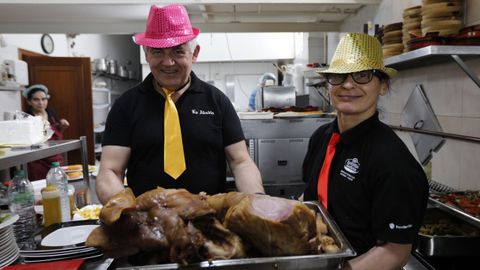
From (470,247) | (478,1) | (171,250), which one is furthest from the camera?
(478,1)

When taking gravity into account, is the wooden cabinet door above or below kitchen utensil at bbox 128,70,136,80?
below

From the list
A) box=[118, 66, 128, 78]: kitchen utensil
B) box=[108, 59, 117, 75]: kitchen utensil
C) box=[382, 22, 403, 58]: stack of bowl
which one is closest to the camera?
box=[382, 22, 403, 58]: stack of bowl

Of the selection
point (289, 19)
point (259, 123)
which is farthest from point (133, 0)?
point (289, 19)

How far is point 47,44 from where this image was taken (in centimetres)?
573

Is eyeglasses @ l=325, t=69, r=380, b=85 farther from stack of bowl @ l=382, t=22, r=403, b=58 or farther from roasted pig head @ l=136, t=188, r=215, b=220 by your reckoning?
stack of bowl @ l=382, t=22, r=403, b=58

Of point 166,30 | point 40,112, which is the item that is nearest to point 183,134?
point 166,30

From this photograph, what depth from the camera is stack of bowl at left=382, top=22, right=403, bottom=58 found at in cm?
216

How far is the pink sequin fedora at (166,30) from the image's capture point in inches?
52.4

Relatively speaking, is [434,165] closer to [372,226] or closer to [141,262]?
[372,226]

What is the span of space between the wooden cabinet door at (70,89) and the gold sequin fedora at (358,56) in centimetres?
482

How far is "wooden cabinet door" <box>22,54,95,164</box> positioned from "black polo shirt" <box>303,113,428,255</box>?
15.7 feet

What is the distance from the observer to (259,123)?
10.6ft

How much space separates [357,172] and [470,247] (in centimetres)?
73

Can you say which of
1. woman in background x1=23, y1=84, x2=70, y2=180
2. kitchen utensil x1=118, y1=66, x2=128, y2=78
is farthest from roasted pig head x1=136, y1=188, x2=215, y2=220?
kitchen utensil x1=118, y1=66, x2=128, y2=78
